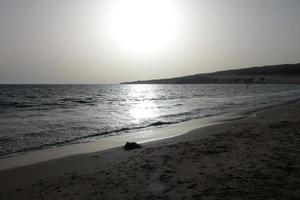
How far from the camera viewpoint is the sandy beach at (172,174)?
5.73 metres

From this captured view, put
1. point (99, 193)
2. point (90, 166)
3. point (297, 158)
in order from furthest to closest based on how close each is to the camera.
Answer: point (90, 166), point (297, 158), point (99, 193)

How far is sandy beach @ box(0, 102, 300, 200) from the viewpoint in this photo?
5726mm

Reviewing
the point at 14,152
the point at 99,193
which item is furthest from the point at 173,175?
the point at 14,152

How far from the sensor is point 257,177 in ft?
20.5

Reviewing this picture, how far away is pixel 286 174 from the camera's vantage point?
20.7 feet

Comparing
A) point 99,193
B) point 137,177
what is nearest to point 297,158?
point 137,177

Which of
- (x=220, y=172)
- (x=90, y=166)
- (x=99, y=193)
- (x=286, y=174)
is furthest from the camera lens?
(x=90, y=166)

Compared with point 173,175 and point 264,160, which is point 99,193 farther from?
point 264,160

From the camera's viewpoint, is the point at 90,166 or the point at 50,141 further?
the point at 50,141

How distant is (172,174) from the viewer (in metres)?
6.78

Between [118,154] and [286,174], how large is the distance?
183 inches

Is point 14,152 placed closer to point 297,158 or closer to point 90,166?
point 90,166

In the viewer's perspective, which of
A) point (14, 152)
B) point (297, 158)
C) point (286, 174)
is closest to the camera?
point (286, 174)

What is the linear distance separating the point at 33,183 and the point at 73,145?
4982mm
